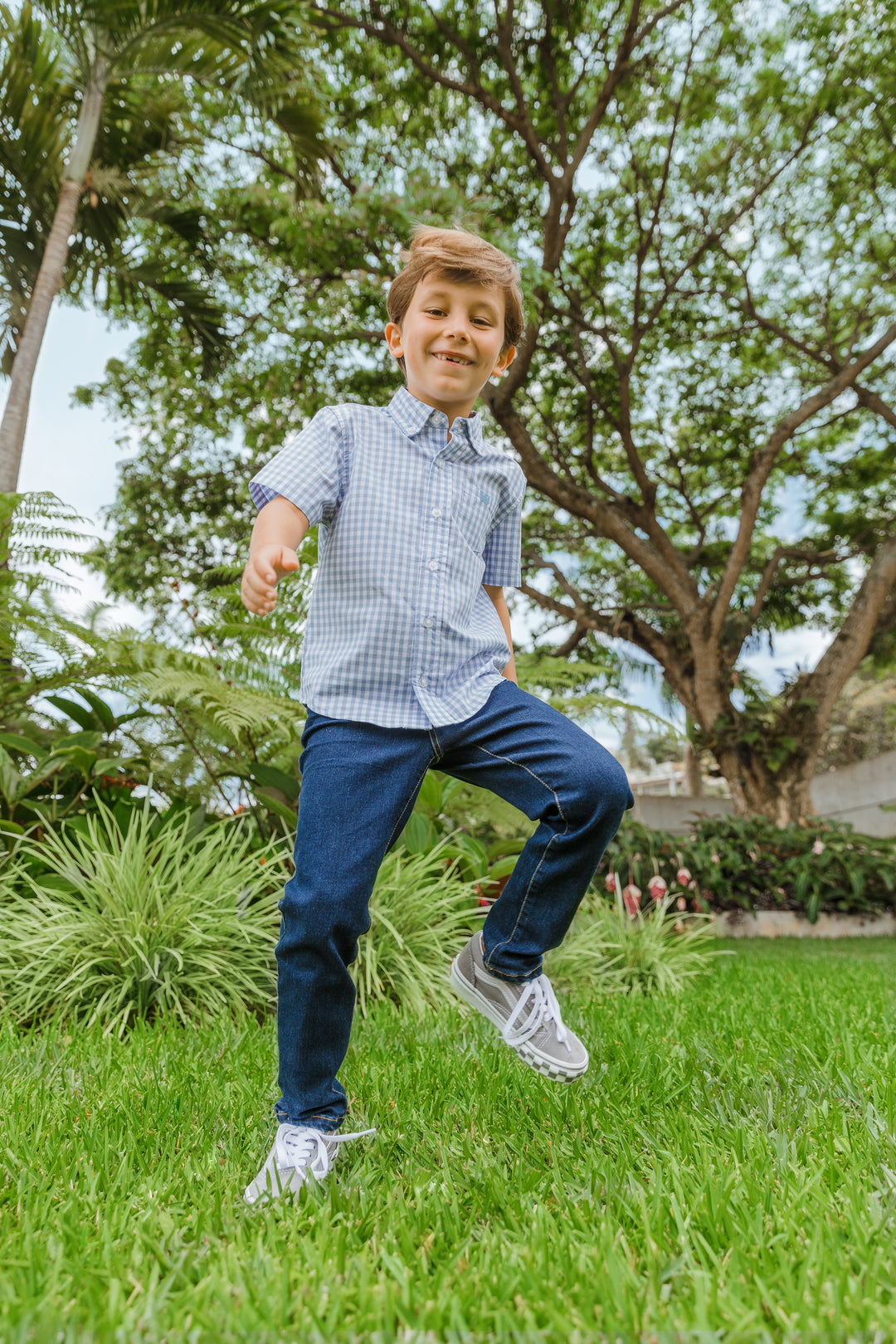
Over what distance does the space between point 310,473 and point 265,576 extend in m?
Result: 0.32

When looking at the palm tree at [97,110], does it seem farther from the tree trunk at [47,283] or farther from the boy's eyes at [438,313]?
the boy's eyes at [438,313]

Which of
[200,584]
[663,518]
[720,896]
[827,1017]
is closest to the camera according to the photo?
[827,1017]

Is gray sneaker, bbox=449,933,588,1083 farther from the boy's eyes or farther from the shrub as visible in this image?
the shrub

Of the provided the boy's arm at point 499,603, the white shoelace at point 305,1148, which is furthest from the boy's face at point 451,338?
the white shoelace at point 305,1148

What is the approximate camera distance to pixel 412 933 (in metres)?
3.48

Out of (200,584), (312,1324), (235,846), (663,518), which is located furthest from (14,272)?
(663,518)

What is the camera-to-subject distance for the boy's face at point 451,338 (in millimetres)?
1844

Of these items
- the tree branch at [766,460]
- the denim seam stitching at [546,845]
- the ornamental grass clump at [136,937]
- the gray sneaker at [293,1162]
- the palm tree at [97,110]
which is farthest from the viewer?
the tree branch at [766,460]

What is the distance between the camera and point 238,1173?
1.54 m

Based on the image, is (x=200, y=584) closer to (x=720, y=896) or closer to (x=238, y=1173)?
(x=720, y=896)

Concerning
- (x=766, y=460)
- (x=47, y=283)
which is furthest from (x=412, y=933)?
(x=766, y=460)

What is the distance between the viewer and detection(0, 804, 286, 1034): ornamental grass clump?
2910 mm

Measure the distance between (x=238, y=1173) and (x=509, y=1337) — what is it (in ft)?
2.43

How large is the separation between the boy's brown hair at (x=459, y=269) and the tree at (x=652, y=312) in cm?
560
